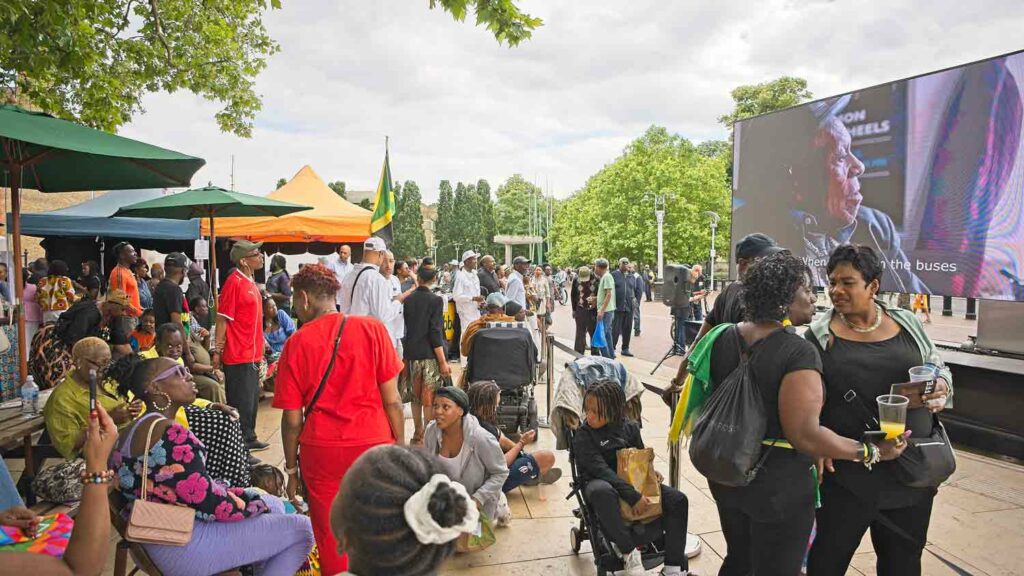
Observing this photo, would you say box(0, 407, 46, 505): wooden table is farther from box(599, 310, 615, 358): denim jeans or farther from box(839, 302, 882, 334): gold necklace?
box(599, 310, 615, 358): denim jeans

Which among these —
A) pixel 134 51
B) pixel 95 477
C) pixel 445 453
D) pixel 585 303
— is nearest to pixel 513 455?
pixel 445 453

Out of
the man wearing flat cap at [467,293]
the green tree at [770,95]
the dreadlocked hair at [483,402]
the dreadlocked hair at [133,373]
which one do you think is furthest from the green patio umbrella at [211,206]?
the green tree at [770,95]

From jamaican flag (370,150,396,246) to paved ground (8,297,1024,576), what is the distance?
6.00 metres

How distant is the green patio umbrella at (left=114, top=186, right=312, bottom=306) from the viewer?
287 inches

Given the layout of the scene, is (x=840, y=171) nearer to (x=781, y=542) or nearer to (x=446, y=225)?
(x=781, y=542)

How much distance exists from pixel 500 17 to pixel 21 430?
4.35 meters

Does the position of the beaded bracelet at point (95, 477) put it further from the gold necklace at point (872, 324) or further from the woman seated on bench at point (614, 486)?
the gold necklace at point (872, 324)

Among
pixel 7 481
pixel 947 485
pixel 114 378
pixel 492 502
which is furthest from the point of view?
pixel 947 485

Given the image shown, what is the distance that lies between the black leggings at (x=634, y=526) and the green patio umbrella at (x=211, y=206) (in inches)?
237

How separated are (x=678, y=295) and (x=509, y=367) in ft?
23.0

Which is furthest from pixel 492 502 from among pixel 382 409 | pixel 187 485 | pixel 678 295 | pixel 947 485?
pixel 678 295

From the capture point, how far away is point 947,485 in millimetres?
4781

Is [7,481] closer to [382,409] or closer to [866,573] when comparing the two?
[382,409]

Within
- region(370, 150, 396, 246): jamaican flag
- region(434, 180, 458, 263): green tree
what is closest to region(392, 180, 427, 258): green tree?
region(434, 180, 458, 263): green tree
